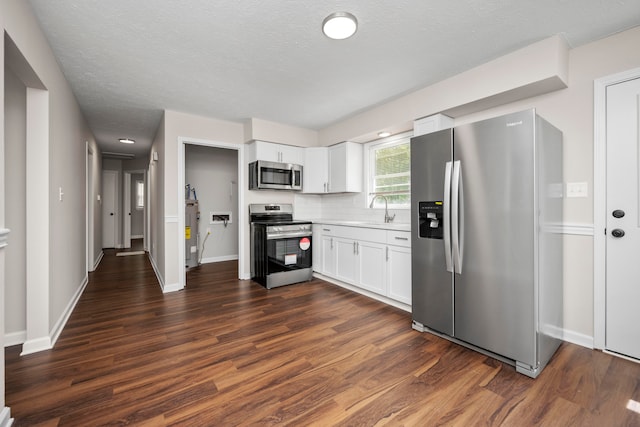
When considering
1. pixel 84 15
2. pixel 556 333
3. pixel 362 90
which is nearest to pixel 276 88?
pixel 362 90

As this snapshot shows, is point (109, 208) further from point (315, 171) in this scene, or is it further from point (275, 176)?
point (315, 171)

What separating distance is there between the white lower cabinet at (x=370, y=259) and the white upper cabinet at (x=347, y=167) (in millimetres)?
672

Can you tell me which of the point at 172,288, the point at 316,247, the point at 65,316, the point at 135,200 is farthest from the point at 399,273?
the point at 135,200

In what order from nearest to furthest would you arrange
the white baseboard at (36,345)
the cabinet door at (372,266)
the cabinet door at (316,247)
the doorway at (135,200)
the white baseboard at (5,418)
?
the white baseboard at (5,418) < the white baseboard at (36,345) < the cabinet door at (372,266) < the cabinet door at (316,247) < the doorway at (135,200)

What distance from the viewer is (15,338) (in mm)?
2283

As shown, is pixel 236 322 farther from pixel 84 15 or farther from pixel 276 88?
pixel 84 15

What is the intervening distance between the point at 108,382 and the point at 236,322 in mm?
1095

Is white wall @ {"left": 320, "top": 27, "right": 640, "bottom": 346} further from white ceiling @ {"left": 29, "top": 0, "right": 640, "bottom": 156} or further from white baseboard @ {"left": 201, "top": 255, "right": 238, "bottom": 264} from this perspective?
white baseboard @ {"left": 201, "top": 255, "right": 238, "bottom": 264}

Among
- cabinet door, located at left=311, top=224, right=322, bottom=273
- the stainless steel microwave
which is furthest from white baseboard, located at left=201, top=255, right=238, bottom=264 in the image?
cabinet door, located at left=311, top=224, right=322, bottom=273

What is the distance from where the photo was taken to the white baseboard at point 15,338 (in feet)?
7.37

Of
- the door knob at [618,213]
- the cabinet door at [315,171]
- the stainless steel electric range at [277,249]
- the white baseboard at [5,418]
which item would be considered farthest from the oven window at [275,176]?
the door knob at [618,213]

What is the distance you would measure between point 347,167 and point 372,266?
5.08 ft

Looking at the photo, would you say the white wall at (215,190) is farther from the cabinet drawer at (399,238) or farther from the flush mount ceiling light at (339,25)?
the flush mount ceiling light at (339,25)

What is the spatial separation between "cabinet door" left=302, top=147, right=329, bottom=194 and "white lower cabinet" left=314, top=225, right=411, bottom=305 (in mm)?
725
